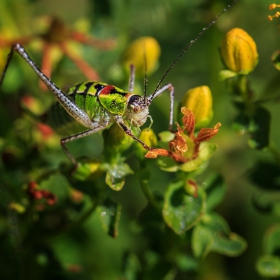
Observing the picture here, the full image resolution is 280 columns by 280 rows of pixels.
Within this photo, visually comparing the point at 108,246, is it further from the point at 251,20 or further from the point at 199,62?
the point at 251,20

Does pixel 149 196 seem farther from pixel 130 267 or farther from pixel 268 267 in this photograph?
pixel 268 267

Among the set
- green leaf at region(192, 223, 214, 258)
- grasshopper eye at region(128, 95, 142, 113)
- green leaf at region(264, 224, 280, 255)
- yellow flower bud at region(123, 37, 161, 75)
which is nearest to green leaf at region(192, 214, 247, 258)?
green leaf at region(192, 223, 214, 258)

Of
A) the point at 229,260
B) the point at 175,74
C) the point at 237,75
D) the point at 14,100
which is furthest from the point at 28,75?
the point at 229,260

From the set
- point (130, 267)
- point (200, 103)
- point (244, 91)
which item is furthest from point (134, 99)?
point (130, 267)

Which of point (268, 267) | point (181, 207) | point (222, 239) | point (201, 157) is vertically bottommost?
point (268, 267)

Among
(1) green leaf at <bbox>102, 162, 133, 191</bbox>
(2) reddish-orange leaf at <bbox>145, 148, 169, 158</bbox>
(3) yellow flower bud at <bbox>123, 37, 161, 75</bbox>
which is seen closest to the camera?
(2) reddish-orange leaf at <bbox>145, 148, 169, 158</bbox>

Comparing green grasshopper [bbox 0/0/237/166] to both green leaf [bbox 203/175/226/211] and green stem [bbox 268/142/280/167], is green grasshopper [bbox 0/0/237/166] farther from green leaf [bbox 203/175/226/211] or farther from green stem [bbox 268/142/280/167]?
green stem [bbox 268/142/280/167]

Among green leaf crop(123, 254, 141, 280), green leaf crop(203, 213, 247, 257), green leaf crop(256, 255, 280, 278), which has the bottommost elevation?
green leaf crop(256, 255, 280, 278)
